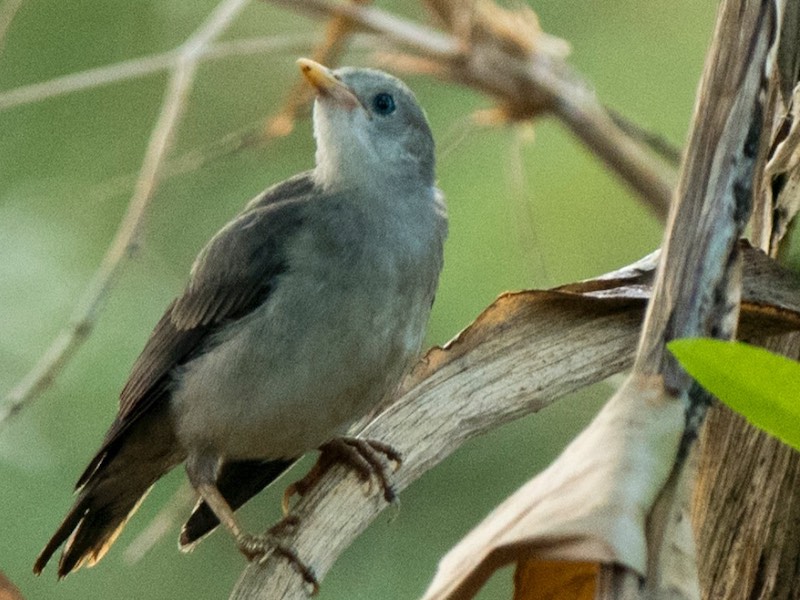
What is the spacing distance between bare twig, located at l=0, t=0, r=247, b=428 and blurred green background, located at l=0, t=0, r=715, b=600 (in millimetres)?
2650

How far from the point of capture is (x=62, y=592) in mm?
6926

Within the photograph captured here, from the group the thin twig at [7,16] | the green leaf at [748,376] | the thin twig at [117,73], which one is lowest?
the green leaf at [748,376]

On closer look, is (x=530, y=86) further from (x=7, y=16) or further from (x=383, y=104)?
(x=7, y=16)

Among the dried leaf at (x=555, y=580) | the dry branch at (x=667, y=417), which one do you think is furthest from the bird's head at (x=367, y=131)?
the dried leaf at (x=555, y=580)

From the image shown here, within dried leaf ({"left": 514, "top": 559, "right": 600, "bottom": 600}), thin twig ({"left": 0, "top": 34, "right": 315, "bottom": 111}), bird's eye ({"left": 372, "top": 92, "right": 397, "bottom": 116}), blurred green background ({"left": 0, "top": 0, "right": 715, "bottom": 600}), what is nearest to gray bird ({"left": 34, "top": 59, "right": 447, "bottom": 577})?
bird's eye ({"left": 372, "top": 92, "right": 397, "bottom": 116})

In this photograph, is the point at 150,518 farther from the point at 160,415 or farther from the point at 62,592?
the point at 160,415

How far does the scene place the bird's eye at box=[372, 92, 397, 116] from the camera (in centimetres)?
363

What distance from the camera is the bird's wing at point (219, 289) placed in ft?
11.0

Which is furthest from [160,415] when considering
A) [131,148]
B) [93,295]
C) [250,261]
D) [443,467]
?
[131,148]

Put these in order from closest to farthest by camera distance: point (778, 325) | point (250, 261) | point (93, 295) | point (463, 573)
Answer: point (463, 573) < point (778, 325) < point (93, 295) < point (250, 261)

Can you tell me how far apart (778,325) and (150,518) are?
5269 mm

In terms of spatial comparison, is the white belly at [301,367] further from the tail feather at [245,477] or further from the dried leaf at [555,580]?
the dried leaf at [555,580]

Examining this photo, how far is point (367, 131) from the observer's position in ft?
11.7

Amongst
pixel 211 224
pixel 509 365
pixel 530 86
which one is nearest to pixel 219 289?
pixel 530 86
